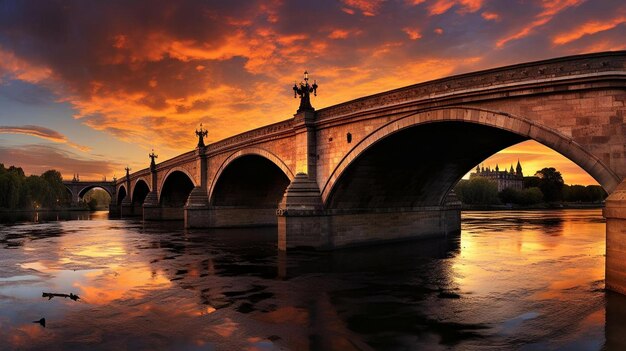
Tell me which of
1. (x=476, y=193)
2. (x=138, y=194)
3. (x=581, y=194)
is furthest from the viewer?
(x=581, y=194)

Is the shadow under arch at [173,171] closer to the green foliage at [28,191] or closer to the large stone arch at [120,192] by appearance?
the green foliage at [28,191]

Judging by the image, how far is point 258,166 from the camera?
4306 cm

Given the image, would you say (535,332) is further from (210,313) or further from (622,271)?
(210,313)

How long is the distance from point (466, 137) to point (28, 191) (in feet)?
325

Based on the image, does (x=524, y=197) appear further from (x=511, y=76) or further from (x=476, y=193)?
(x=511, y=76)

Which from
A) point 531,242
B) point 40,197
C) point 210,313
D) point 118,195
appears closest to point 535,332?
point 210,313

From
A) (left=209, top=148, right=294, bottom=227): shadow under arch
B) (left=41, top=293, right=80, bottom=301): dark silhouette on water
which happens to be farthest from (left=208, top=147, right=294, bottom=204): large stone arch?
(left=41, top=293, right=80, bottom=301): dark silhouette on water

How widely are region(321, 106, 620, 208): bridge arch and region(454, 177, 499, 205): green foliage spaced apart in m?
92.6

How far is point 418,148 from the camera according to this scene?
25.7 meters

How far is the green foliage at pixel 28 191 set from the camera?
90250mm

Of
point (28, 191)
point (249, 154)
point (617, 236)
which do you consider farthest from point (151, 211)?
point (617, 236)

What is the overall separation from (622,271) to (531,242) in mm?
19911

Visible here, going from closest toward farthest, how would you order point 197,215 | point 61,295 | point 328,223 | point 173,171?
point 61,295 < point 328,223 < point 197,215 < point 173,171

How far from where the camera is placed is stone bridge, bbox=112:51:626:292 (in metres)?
15.2
